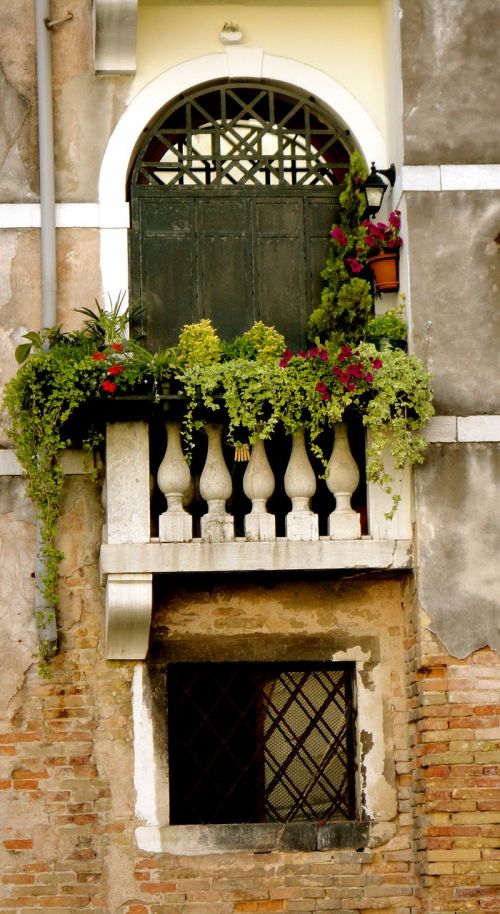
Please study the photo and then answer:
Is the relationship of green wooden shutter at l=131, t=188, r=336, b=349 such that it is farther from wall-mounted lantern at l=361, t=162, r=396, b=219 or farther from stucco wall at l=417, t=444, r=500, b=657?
stucco wall at l=417, t=444, r=500, b=657

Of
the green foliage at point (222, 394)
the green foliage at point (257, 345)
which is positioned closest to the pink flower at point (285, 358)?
the green foliage at point (222, 394)

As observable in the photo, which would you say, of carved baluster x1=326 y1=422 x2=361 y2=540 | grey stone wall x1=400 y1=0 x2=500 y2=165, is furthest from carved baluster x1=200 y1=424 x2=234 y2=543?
grey stone wall x1=400 y1=0 x2=500 y2=165

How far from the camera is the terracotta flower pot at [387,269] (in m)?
10.2

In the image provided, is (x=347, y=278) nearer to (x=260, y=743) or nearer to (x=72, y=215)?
(x=72, y=215)

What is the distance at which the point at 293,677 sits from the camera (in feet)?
33.5

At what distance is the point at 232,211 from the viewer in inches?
416

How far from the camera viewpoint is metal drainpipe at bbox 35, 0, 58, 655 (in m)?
9.84

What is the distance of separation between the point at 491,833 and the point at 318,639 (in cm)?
155

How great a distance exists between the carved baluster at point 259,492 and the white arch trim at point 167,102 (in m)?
1.44

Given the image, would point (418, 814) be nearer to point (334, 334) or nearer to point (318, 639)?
point (318, 639)

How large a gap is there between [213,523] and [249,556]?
0.29 metres

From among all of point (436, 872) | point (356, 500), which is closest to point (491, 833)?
point (436, 872)

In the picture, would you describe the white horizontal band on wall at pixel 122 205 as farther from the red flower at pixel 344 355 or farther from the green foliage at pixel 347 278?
the red flower at pixel 344 355

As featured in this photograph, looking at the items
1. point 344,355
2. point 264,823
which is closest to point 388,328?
point 344,355
